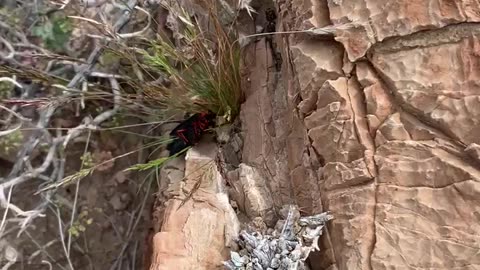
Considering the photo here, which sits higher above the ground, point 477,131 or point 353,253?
point 477,131

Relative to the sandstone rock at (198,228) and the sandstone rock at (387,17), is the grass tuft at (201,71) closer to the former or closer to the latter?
the sandstone rock at (198,228)

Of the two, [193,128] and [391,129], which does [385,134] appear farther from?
[193,128]

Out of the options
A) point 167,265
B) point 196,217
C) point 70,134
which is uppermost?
point 70,134

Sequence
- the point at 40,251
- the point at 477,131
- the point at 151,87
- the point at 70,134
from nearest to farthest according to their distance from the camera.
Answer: the point at 477,131 → the point at 151,87 → the point at 70,134 → the point at 40,251

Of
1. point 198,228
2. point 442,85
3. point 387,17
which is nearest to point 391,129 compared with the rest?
point 442,85

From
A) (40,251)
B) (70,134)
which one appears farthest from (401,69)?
(40,251)

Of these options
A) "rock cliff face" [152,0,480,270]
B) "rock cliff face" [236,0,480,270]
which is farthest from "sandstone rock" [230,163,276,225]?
"rock cliff face" [236,0,480,270]

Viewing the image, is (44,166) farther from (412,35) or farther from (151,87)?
(412,35)

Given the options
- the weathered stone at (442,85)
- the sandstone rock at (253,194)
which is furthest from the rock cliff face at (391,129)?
the sandstone rock at (253,194)

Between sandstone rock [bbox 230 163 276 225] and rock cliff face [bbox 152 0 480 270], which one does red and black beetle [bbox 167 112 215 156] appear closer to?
sandstone rock [bbox 230 163 276 225]
